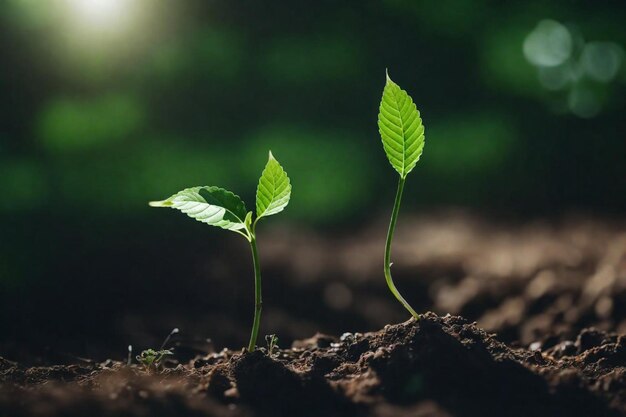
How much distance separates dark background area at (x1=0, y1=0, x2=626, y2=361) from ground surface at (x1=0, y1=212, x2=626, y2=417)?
0.15m

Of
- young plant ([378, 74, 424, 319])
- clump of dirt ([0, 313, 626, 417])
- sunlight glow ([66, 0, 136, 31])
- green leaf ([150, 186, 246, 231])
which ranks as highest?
sunlight glow ([66, 0, 136, 31])

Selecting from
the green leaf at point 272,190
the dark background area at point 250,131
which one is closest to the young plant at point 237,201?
the green leaf at point 272,190

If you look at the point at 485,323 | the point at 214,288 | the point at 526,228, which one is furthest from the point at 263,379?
the point at 526,228

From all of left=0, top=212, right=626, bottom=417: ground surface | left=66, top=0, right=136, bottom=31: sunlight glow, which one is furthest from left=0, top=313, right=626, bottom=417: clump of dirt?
left=66, top=0, right=136, bottom=31: sunlight glow

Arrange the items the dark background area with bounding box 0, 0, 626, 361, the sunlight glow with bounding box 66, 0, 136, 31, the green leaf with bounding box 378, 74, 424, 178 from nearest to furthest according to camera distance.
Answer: the green leaf with bounding box 378, 74, 424, 178 → the dark background area with bounding box 0, 0, 626, 361 → the sunlight glow with bounding box 66, 0, 136, 31

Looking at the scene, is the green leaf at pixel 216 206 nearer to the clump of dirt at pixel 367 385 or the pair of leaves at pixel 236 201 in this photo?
the pair of leaves at pixel 236 201

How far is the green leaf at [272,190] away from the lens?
1512 millimetres

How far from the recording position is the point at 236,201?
1519mm

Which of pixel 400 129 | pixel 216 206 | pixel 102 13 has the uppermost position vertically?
pixel 102 13

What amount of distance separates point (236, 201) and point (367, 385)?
1.60 ft

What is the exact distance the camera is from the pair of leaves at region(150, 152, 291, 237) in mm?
1491

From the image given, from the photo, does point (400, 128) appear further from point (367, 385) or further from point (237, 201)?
point (367, 385)

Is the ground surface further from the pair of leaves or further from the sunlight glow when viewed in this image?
the sunlight glow

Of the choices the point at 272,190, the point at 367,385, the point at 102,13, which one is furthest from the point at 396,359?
the point at 102,13
